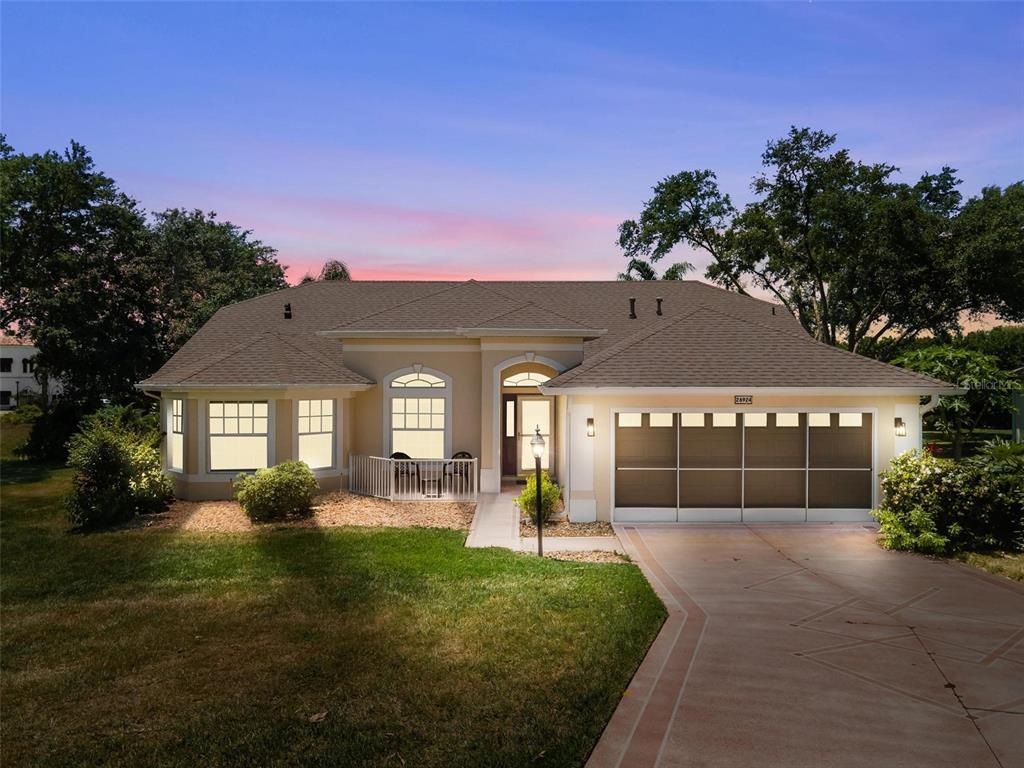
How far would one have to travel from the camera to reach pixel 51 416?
2673 centimetres

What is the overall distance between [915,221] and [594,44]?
20.4 m

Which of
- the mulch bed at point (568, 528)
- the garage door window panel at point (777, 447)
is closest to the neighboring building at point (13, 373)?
the mulch bed at point (568, 528)

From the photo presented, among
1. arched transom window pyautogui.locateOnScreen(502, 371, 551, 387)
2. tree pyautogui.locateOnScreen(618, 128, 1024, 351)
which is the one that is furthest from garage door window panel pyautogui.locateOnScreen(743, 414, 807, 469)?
tree pyautogui.locateOnScreen(618, 128, 1024, 351)

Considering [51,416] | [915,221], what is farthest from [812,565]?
[51,416]

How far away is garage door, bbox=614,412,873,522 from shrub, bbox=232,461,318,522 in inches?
268

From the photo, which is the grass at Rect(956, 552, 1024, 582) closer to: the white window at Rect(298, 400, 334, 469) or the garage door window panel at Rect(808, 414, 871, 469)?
the garage door window panel at Rect(808, 414, 871, 469)

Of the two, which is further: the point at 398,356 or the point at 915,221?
the point at 915,221

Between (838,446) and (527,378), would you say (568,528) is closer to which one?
(527,378)

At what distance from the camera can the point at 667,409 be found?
44.2 feet

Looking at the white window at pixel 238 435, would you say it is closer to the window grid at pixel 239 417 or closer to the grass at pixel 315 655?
the window grid at pixel 239 417

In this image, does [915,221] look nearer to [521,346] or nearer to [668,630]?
[521,346]

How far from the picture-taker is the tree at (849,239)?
26516 millimetres

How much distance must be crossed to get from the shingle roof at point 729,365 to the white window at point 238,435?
768 cm

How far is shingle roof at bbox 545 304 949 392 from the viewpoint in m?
13.3
